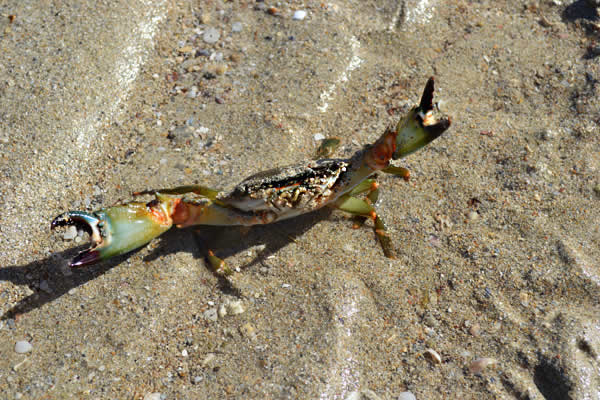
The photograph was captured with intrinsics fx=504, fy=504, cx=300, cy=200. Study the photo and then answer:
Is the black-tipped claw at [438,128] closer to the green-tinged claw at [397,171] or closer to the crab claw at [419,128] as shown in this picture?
the crab claw at [419,128]

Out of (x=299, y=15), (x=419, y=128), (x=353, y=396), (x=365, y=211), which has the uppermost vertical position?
(x=419, y=128)

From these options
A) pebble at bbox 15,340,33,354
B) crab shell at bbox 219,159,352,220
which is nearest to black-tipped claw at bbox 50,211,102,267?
pebble at bbox 15,340,33,354

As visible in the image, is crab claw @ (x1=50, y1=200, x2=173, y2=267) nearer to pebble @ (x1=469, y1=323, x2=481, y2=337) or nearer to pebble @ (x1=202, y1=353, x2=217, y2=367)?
pebble @ (x1=202, y1=353, x2=217, y2=367)

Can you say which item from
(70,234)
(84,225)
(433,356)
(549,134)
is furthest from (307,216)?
(549,134)

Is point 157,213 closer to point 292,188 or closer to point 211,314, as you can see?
point 211,314

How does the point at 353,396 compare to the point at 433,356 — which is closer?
the point at 353,396

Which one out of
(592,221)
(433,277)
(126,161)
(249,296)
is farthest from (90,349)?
(592,221)

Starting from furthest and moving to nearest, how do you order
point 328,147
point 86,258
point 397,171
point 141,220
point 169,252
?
1. point 328,147
2. point 397,171
3. point 169,252
4. point 141,220
5. point 86,258
